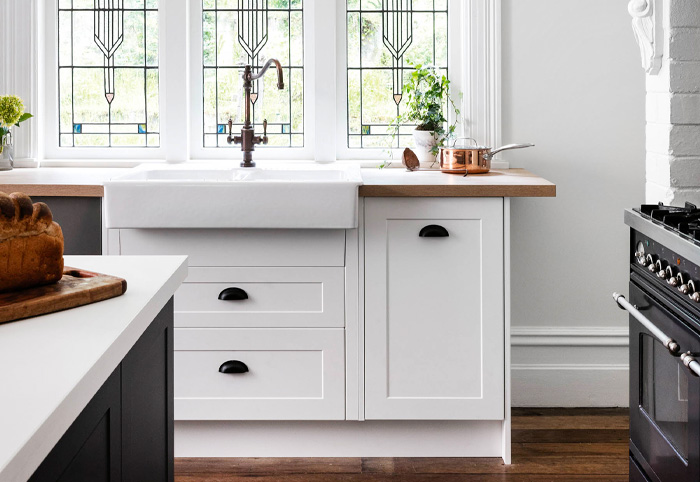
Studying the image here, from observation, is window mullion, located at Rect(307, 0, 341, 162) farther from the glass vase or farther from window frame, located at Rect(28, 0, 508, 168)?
the glass vase

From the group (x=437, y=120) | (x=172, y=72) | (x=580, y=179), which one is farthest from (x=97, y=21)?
(x=580, y=179)

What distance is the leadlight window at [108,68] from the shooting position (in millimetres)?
3340

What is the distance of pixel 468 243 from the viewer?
2.67 metres

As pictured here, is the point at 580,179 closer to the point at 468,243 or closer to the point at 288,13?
the point at 468,243

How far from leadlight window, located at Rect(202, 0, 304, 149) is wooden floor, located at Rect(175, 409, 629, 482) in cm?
131

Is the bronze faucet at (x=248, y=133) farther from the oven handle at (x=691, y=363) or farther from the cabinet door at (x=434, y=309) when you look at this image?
the oven handle at (x=691, y=363)

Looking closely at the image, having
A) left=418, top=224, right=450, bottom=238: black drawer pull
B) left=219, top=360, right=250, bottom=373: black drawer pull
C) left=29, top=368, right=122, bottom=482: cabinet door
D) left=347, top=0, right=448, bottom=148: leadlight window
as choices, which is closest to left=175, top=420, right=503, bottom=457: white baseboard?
left=219, top=360, right=250, bottom=373: black drawer pull

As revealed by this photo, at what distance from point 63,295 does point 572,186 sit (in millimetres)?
2473

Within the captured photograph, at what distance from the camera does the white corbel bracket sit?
2396 millimetres

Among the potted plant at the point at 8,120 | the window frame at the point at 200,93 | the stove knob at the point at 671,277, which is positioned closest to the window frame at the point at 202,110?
the window frame at the point at 200,93

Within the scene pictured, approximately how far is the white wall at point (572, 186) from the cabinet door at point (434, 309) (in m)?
0.62

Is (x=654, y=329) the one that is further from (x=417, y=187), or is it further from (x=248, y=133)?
(x=248, y=133)

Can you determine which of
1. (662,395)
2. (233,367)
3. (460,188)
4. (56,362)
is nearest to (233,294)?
(233,367)

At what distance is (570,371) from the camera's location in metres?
3.30
